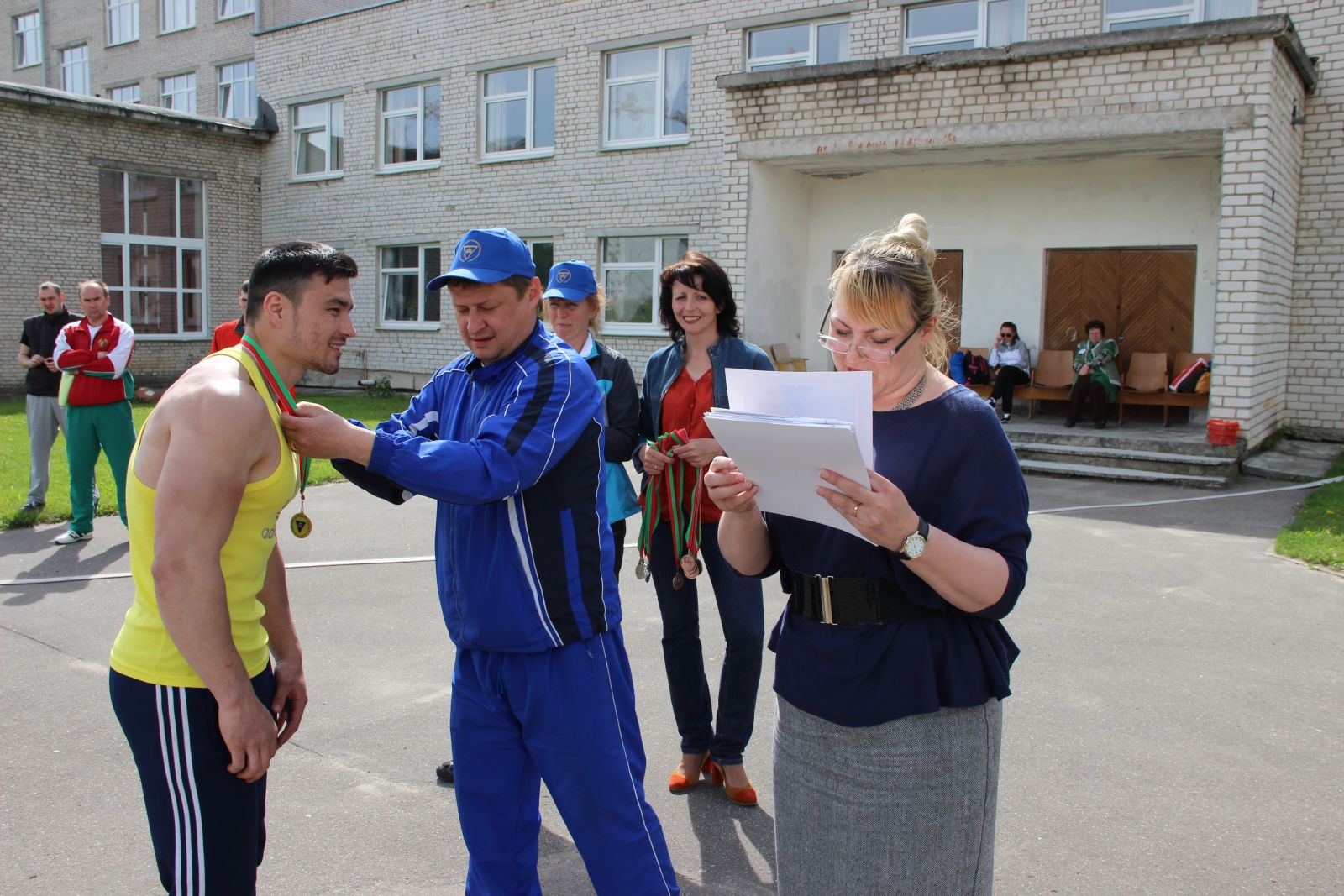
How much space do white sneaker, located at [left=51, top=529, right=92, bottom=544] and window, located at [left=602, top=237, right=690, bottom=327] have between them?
11.7 metres

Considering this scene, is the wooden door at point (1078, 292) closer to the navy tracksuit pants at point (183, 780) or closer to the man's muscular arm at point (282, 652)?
the man's muscular arm at point (282, 652)

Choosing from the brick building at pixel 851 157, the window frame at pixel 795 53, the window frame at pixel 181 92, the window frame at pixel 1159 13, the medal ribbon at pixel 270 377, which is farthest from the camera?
the window frame at pixel 181 92

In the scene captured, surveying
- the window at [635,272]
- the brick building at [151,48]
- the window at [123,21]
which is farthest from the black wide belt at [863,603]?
the window at [123,21]

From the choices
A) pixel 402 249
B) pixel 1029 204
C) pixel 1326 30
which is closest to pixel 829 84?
pixel 1029 204

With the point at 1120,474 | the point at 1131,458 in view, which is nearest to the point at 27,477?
the point at 1120,474

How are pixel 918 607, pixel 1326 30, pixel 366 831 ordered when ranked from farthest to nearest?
pixel 1326 30 < pixel 366 831 < pixel 918 607

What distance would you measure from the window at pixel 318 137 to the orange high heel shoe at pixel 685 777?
21773 millimetres

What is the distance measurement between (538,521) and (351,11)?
22.7m

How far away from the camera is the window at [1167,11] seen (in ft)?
45.0

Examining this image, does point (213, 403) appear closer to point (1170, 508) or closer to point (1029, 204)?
point (1170, 508)

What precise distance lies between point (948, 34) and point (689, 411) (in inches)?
545

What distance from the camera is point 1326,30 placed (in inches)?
507

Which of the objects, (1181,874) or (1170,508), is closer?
(1181,874)

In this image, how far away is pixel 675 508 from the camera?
3.91 m
